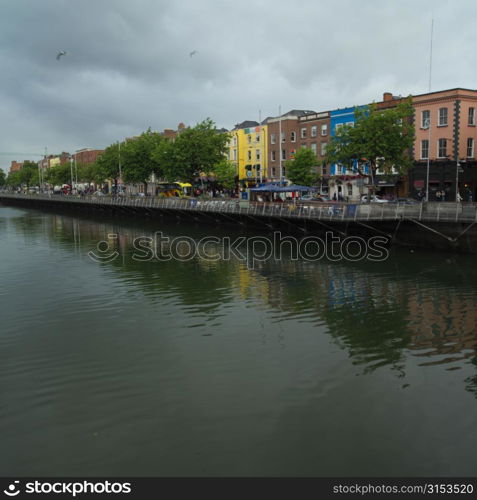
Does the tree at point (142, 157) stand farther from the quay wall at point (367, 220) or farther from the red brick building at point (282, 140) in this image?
the quay wall at point (367, 220)

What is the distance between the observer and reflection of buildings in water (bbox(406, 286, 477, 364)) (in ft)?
54.4

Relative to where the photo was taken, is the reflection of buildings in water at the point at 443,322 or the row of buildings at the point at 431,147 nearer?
the reflection of buildings in water at the point at 443,322

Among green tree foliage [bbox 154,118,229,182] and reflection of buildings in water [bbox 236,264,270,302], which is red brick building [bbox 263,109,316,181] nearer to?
green tree foliage [bbox 154,118,229,182]

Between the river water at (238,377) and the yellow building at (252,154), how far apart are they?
189 feet

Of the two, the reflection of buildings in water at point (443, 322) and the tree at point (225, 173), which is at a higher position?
the tree at point (225, 173)

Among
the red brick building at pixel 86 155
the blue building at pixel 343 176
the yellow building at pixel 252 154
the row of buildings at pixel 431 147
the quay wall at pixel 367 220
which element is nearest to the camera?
the quay wall at pixel 367 220

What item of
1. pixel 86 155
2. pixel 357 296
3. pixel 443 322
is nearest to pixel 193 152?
pixel 357 296

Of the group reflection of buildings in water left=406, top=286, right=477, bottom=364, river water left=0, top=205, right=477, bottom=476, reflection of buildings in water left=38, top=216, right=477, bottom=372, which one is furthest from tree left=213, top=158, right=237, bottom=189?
reflection of buildings in water left=406, top=286, right=477, bottom=364

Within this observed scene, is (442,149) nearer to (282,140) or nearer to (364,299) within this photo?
(282,140)

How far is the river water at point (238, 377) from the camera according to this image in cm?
1032

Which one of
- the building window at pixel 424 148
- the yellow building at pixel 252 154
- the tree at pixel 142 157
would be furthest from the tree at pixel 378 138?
the tree at pixel 142 157

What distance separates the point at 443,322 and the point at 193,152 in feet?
180

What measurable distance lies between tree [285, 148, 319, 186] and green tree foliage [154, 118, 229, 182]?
41.7ft

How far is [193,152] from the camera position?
230 feet
